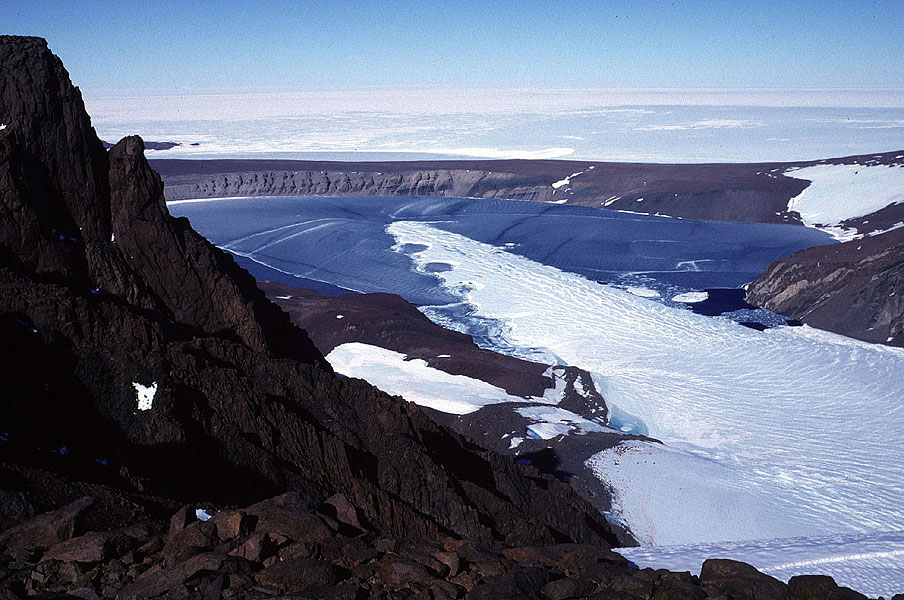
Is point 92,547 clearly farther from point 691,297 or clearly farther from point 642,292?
point 642,292

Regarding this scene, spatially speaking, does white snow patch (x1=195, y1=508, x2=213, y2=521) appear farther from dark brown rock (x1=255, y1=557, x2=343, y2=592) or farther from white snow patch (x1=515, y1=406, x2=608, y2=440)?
white snow patch (x1=515, y1=406, x2=608, y2=440)

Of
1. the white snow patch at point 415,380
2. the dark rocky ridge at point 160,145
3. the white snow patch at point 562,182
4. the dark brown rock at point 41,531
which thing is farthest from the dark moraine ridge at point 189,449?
the dark rocky ridge at point 160,145

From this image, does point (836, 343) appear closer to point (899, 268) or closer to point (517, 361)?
point (899, 268)

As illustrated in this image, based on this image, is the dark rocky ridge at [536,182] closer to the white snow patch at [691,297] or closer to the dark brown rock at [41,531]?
the white snow patch at [691,297]

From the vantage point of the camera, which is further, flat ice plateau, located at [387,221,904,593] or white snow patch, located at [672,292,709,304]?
white snow patch, located at [672,292,709,304]

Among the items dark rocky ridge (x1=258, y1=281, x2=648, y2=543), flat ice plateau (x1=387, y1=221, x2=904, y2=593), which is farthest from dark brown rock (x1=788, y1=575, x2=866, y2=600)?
dark rocky ridge (x1=258, y1=281, x2=648, y2=543)

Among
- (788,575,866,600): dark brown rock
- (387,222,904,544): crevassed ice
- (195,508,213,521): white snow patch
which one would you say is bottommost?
(387,222,904,544): crevassed ice

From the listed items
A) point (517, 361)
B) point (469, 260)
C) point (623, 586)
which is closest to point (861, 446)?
point (517, 361)
